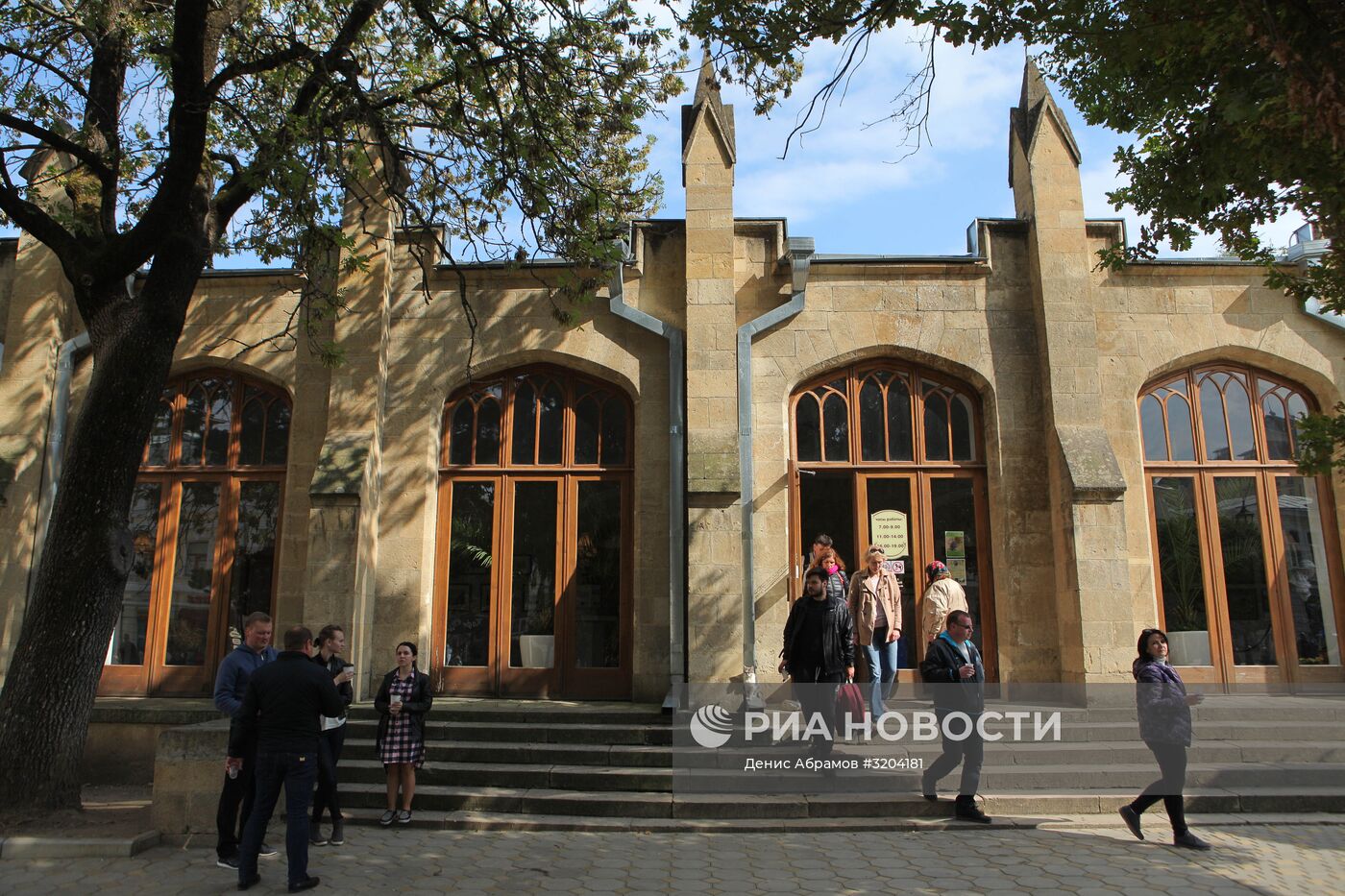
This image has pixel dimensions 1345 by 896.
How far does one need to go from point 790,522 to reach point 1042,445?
10.4ft

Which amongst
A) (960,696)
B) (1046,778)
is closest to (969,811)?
(960,696)

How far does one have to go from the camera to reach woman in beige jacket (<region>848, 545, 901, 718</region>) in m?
8.84

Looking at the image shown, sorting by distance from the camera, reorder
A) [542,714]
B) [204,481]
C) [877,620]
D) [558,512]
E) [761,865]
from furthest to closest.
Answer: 1. [204,481]
2. [558,512]
3. [542,714]
4. [877,620]
5. [761,865]

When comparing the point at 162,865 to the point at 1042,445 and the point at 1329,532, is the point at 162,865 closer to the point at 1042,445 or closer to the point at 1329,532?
the point at 1042,445

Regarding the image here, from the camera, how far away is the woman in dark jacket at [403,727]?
7.15 meters

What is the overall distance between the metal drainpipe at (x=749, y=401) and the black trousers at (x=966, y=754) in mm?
2811

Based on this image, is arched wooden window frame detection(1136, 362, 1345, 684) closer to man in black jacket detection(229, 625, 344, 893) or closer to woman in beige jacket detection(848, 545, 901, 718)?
woman in beige jacket detection(848, 545, 901, 718)

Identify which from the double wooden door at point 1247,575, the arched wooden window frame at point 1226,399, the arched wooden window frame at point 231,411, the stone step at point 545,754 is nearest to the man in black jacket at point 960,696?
the stone step at point 545,754

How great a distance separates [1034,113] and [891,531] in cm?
565

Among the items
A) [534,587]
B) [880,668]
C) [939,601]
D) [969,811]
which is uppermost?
[534,587]

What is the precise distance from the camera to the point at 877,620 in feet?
29.2

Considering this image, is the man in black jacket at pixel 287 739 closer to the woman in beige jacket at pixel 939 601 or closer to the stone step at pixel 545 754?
the stone step at pixel 545 754

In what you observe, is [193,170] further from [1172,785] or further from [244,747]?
[1172,785]

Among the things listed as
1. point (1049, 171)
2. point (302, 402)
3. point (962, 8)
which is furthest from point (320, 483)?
point (1049, 171)
